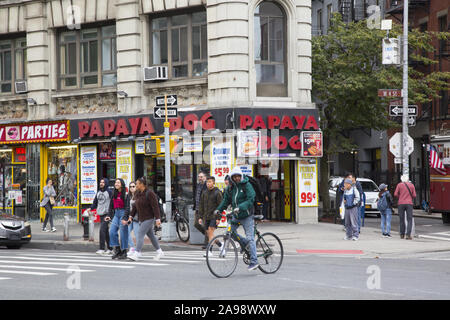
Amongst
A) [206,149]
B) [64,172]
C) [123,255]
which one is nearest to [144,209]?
[123,255]

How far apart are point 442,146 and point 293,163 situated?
5.58 metres

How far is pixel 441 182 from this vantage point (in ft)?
89.2

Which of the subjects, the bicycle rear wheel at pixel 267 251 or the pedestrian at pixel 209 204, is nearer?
the bicycle rear wheel at pixel 267 251

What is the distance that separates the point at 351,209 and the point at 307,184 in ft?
15.1

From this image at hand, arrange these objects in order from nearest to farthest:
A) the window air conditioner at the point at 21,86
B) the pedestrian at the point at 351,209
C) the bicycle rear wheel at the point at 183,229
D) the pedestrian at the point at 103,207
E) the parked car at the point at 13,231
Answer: the pedestrian at the point at 103,207 → the parked car at the point at 13,231 → the bicycle rear wheel at the point at 183,229 → the pedestrian at the point at 351,209 → the window air conditioner at the point at 21,86

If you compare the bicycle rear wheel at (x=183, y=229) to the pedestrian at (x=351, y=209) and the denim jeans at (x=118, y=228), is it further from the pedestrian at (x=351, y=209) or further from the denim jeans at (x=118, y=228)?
the pedestrian at (x=351, y=209)

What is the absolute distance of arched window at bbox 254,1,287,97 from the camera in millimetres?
25448

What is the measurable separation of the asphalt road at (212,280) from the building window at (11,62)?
15596 mm

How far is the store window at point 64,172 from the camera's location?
2895cm

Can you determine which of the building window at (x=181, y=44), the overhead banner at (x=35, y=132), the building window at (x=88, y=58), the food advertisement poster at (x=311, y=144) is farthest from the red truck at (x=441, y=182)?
the overhead banner at (x=35, y=132)

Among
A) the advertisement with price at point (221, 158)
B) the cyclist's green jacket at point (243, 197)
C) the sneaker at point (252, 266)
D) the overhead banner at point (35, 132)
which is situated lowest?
the sneaker at point (252, 266)

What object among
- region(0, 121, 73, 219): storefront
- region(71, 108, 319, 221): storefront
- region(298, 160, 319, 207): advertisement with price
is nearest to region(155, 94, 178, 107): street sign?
region(71, 108, 319, 221): storefront

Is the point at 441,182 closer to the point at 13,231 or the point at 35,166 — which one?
the point at 13,231
